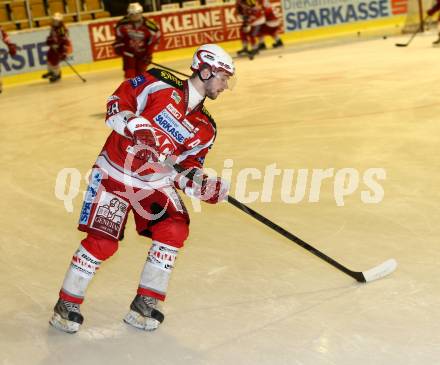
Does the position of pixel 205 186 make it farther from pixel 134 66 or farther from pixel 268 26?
pixel 268 26

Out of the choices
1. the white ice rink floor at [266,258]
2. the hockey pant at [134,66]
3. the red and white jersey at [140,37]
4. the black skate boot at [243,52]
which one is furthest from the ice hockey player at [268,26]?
the white ice rink floor at [266,258]

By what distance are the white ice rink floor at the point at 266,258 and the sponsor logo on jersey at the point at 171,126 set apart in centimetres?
82

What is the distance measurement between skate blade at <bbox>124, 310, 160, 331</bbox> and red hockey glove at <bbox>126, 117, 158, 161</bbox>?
73 cm

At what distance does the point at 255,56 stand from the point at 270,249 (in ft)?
38.4

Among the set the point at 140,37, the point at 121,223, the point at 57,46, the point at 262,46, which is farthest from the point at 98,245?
the point at 262,46

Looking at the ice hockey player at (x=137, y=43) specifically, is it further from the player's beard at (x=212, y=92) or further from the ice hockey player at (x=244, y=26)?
the player's beard at (x=212, y=92)

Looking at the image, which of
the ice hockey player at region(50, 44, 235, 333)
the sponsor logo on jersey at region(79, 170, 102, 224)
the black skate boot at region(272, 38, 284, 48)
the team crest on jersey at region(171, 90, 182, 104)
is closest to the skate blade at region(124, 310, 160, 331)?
the ice hockey player at region(50, 44, 235, 333)

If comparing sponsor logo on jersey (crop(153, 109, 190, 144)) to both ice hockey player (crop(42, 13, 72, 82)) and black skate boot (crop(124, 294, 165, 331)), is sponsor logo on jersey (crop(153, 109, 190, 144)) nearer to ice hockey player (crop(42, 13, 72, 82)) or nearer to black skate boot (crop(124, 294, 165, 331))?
black skate boot (crop(124, 294, 165, 331))

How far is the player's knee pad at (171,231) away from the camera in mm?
3453

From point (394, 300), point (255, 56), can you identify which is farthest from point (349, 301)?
point (255, 56)

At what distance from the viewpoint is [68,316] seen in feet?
11.7

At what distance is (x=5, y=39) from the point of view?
44.7 ft

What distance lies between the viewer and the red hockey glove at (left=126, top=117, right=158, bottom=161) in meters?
3.24

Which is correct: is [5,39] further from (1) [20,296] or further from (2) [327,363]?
(2) [327,363]
